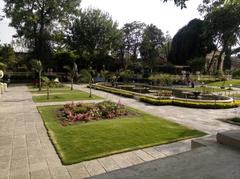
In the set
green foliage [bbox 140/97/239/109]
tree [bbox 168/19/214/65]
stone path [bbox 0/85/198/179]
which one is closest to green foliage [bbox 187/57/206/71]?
tree [bbox 168/19/214/65]

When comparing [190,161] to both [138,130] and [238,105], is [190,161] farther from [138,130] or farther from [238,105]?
[238,105]

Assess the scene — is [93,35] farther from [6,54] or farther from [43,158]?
[43,158]

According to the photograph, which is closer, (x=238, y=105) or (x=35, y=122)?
(x=35, y=122)

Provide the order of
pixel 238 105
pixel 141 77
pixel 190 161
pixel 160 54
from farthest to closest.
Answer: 1. pixel 160 54
2. pixel 141 77
3. pixel 238 105
4. pixel 190 161

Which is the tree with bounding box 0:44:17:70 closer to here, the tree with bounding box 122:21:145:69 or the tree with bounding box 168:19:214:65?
the tree with bounding box 122:21:145:69

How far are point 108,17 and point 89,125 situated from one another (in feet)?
115

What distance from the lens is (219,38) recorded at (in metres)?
39.2

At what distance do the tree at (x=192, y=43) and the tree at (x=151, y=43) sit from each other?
5926 mm

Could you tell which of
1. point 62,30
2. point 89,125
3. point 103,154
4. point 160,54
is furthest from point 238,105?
point 160,54

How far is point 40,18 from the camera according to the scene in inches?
1337

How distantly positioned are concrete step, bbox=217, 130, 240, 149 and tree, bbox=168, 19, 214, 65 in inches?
1556

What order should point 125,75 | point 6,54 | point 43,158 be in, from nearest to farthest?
point 43,158 < point 6,54 < point 125,75

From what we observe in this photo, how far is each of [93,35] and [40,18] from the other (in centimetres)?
882

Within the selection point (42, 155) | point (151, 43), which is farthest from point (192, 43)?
point (42, 155)
